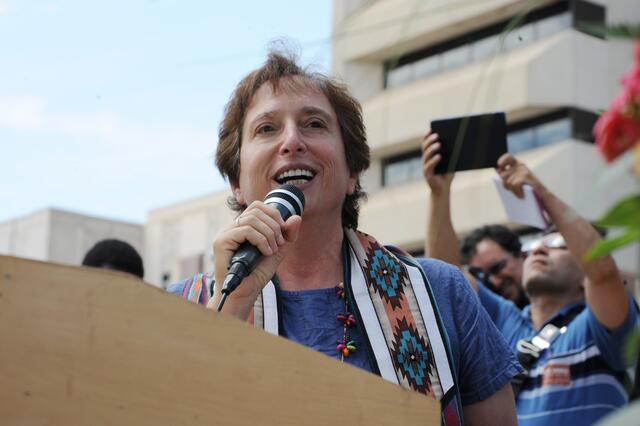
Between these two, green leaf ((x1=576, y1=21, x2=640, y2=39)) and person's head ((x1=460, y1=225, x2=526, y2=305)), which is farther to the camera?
person's head ((x1=460, y1=225, x2=526, y2=305))

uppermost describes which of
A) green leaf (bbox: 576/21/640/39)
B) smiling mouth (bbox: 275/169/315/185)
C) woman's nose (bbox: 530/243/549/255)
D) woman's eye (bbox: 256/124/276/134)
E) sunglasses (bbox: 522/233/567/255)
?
sunglasses (bbox: 522/233/567/255)

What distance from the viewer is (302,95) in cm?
324

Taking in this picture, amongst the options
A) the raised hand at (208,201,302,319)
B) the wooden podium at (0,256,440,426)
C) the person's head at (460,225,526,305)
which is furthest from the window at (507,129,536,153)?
the wooden podium at (0,256,440,426)

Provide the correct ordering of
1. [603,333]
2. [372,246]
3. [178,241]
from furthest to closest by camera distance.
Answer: [178,241] < [603,333] < [372,246]

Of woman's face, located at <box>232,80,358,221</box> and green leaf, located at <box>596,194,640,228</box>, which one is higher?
woman's face, located at <box>232,80,358,221</box>

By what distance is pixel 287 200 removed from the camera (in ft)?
8.86

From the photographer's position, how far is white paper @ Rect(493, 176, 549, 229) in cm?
428

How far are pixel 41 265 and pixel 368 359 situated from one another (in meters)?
1.39

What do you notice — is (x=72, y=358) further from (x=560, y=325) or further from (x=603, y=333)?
(x=560, y=325)

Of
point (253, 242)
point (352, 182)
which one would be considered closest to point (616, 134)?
point (253, 242)

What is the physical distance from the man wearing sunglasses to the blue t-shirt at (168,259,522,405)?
3.46ft

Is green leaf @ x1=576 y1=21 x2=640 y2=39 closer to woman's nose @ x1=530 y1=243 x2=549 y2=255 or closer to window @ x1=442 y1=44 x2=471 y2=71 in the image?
woman's nose @ x1=530 y1=243 x2=549 y2=255

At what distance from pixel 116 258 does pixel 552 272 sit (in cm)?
195

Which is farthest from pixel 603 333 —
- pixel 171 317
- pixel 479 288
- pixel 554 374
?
pixel 171 317
